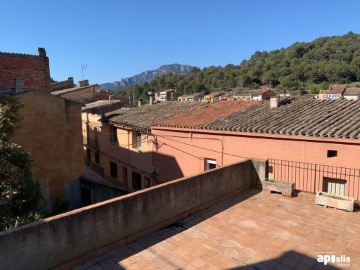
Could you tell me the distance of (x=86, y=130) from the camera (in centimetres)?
2786

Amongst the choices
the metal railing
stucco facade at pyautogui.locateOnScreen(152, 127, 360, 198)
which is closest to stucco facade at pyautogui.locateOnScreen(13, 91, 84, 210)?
stucco facade at pyautogui.locateOnScreen(152, 127, 360, 198)

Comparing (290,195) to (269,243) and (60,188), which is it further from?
(60,188)

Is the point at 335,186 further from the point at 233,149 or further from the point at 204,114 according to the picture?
the point at 204,114

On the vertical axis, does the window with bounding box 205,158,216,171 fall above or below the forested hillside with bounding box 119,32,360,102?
below

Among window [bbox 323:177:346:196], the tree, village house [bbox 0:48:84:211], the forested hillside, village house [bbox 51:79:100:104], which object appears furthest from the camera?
the forested hillside

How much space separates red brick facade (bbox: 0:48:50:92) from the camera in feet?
64.0

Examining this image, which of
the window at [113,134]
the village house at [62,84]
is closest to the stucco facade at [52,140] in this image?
the window at [113,134]

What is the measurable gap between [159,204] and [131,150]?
486 inches

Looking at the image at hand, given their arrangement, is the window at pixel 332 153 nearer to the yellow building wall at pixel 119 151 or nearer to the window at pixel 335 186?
the window at pixel 335 186

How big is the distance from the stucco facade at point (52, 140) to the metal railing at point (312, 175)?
10684 millimetres

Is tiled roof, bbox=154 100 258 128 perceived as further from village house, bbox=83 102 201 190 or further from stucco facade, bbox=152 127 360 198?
village house, bbox=83 102 201 190

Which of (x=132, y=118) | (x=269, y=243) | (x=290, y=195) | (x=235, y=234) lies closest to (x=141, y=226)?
(x=235, y=234)

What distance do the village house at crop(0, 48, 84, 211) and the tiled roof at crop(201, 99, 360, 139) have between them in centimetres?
764
